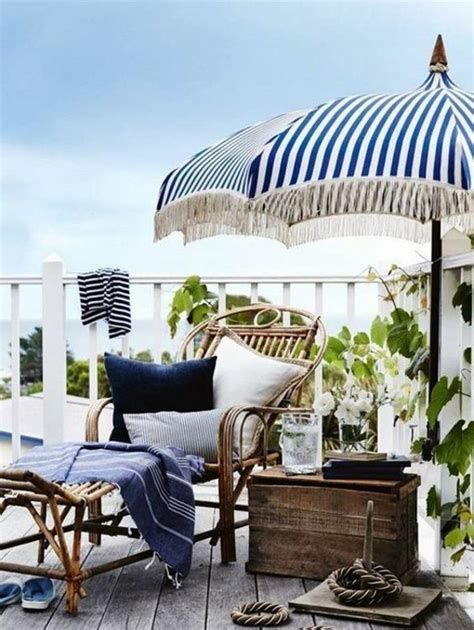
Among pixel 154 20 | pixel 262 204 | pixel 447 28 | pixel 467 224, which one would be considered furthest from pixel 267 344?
pixel 154 20

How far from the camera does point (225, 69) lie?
11953mm

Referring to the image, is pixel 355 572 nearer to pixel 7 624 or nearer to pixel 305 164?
pixel 7 624

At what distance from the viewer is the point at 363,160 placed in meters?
2.81

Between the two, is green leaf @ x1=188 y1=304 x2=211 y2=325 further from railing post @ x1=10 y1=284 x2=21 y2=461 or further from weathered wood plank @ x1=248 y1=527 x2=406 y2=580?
weathered wood plank @ x1=248 y1=527 x2=406 y2=580

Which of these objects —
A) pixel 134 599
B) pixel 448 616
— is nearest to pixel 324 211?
pixel 448 616

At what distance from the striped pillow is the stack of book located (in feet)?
1.91

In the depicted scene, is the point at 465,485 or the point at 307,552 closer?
the point at 307,552

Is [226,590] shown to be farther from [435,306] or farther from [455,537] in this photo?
[435,306]

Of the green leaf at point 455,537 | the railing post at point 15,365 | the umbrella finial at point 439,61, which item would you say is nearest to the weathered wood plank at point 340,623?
the green leaf at point 455,537

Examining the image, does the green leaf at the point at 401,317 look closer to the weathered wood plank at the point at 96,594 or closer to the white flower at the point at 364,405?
the white flower at the point at 364,405

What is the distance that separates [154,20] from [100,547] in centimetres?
920

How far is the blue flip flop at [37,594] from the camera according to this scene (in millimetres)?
3037

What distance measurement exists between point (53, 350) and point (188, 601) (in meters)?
2.07

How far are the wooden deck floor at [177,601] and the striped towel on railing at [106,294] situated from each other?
141cm
